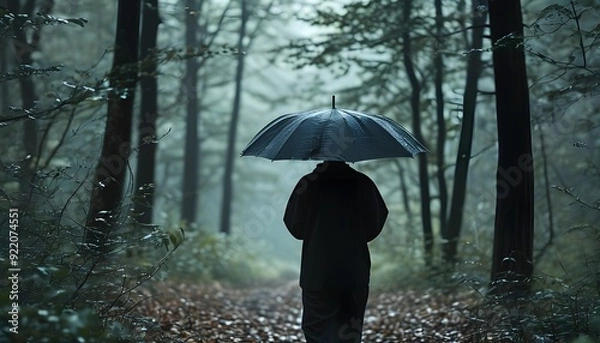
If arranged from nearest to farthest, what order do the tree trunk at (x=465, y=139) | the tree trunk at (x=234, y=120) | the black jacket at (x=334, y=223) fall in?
the black jacket at (x=334, y=223)
the tree trunk at (x=465, y=139)
the tree trunk at (x=234, y=120)

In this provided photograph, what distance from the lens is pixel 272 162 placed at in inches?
464

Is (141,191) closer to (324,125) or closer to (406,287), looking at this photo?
(324,125)

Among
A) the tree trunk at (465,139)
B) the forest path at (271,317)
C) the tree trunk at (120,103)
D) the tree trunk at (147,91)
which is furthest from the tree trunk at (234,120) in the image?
the tree trunk at (120,103)

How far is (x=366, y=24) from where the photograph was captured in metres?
11.6

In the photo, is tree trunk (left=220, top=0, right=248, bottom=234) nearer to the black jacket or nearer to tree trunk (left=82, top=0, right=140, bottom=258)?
tree trunk (left=82, top=0, right=140, bottom=258)

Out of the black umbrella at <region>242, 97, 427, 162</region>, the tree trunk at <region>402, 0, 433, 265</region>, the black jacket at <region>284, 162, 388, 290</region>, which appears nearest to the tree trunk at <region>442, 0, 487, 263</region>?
the tree trunk at <region>402, 0, 433, 265</region>

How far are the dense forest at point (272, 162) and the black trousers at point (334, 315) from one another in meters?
1.44

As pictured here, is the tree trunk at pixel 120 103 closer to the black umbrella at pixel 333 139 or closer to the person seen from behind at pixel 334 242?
the black umbrella at pixel 333 139

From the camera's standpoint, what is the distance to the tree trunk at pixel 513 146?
25.6ft

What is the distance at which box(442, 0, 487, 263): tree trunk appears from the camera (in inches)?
420

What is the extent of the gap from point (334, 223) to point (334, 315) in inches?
33.9

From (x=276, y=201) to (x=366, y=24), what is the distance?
3317cm

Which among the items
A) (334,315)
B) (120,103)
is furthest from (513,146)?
(120,103)

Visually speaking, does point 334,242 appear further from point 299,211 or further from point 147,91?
point 147,91
